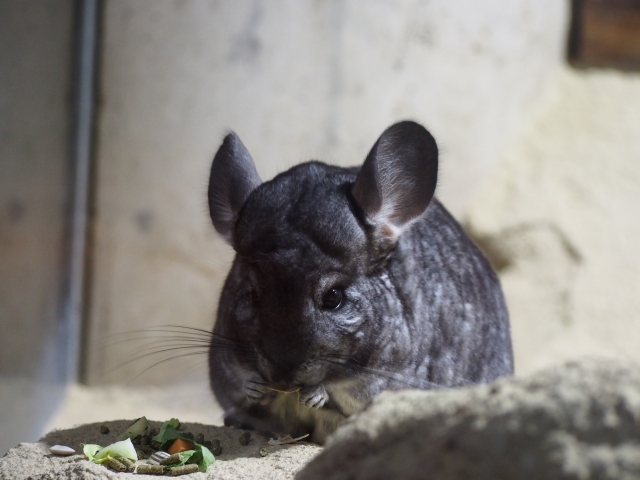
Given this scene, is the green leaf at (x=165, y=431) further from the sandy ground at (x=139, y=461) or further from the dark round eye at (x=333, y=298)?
→ the dark round eye at (x=333, y=298)

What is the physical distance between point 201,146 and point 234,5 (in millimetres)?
1079

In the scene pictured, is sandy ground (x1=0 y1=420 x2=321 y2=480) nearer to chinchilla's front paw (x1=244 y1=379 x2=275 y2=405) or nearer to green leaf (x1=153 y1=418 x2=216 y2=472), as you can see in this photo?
green leaf (x1=153 y1=418 x2=216 y2=472)

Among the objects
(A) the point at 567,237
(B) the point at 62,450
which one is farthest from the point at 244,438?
(A) the point at 567,237

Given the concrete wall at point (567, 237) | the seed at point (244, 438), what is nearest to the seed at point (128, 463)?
the seed at point (244, 438)

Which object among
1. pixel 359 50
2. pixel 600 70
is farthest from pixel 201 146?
pixel 600 70

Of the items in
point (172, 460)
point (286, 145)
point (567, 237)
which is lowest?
point (172, 460)

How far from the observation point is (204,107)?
612 cm

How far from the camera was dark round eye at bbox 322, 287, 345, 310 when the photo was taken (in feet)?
10.0

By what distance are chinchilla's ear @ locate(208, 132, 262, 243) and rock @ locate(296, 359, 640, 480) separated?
1844 millimetres

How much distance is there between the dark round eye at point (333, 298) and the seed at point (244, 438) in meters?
0.70

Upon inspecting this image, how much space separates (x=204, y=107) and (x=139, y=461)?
3.68 meters

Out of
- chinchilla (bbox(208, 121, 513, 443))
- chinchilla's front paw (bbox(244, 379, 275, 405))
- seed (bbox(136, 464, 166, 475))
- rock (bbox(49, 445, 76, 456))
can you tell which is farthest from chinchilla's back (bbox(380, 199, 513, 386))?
rock (bbox(49, 445, 76, 456))

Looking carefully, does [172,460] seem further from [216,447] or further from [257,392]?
[257,392]

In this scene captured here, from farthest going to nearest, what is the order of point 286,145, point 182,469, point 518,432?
point 286,145 < point 182,469 < point 518,432
